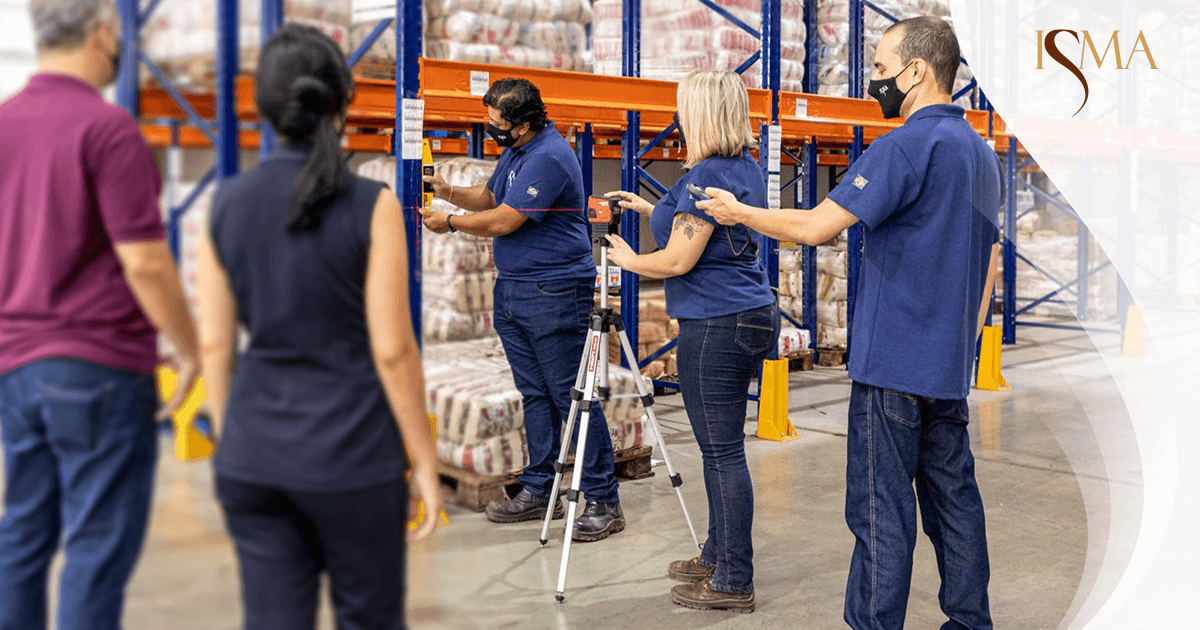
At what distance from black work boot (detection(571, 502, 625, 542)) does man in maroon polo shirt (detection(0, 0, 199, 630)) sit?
301cm

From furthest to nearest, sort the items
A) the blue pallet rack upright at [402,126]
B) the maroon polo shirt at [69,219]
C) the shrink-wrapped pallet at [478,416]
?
1. the shrink-wrapped pallet at [478,416]
2. the blue pallet rack upright at [402,126]
3. the maroon polo shirt at [69,219]

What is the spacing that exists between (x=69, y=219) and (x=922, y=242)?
92.6 inches

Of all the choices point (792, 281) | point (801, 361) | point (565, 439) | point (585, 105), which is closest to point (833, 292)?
point (792, 281)

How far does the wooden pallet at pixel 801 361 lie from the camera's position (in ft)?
32.2

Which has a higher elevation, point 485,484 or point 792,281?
point 792,281

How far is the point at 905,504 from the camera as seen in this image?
341cm

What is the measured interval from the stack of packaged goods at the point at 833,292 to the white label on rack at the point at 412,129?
6639mm

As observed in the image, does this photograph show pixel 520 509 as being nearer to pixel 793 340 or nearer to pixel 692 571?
pixel 692 571

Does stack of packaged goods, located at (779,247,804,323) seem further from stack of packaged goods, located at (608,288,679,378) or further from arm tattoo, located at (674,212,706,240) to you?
arm tattoo, located at (674,212,706,240)

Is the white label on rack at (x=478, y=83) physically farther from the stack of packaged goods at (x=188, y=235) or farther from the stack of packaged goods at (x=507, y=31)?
the stack of packaged goods at (x=188, y=235)

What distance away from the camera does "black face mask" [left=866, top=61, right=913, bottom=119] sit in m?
3.46

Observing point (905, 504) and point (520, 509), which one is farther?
point (520, 509)

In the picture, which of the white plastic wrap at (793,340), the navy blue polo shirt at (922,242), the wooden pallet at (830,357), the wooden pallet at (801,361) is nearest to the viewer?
the navy blue polo shirt at (922,242)

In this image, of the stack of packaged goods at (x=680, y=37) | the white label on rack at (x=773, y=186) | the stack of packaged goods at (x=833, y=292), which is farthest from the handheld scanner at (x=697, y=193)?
the stack of packaged goods at (x=833, y=292)
